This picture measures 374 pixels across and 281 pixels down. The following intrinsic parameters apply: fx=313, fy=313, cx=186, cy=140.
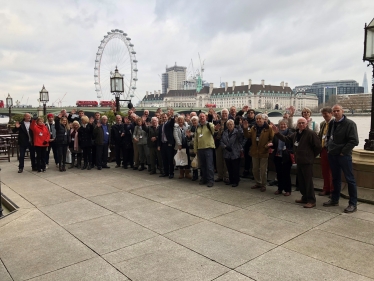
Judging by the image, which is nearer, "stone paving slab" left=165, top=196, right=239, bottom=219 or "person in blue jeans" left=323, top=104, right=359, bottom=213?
"person in blue jeans" left=323, top=104, right=359, bottom=213

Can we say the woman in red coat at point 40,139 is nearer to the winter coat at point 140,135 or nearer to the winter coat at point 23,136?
the winter coat at point 23,136

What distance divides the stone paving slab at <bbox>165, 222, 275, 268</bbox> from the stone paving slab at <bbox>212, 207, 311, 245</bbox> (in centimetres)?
17

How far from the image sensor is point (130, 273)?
3.52 m

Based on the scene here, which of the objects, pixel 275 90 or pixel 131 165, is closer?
pixel 131 165

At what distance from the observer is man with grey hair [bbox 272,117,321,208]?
5871 mm

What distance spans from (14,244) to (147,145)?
18.5 feet

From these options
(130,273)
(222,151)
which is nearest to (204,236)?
(130,273)

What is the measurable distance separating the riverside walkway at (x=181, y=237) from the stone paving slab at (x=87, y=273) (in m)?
0.01

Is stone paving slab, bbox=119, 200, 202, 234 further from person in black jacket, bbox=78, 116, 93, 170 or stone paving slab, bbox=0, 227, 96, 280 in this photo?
person in black jacket, bbox=78, 116, 93, 170

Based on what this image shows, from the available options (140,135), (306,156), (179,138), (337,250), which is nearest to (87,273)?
(337,250)

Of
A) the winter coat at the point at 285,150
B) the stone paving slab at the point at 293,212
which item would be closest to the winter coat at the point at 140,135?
the winter coat at the point at 285,150

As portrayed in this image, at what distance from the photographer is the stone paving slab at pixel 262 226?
4.49 meters

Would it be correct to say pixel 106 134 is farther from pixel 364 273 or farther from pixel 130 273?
pixel 364 273

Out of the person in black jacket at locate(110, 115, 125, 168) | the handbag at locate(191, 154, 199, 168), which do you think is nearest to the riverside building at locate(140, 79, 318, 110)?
the person in black jacket at locate(110, 115, 125, 168)
